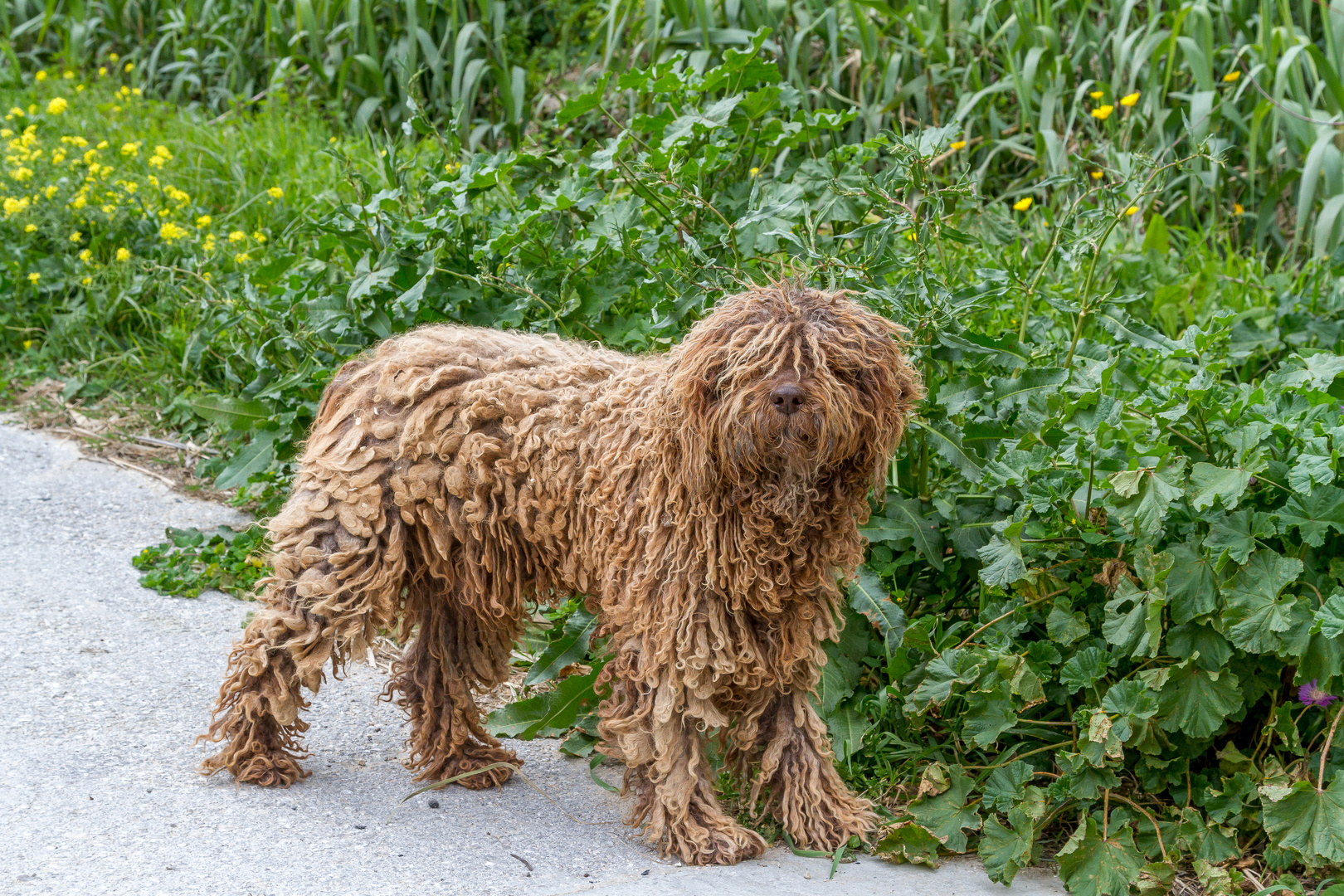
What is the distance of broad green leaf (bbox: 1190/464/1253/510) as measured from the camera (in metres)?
3.47

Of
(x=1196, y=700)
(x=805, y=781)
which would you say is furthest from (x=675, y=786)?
(x=1196, y=700)

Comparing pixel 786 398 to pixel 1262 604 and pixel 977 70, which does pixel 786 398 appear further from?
pixel 977 70

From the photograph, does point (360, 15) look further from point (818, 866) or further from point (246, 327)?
point (818, 866)

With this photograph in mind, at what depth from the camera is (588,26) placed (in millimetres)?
9672

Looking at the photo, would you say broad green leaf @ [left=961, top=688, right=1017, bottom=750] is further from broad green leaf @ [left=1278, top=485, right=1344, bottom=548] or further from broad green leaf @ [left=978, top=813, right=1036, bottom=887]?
broad green leaf @ [left=1278, top=485, right=1344, bottom=548]

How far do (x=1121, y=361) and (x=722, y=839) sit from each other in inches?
76.1

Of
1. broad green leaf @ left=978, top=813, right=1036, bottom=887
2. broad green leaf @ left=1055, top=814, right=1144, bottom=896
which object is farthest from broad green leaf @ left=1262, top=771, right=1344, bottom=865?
broad green leaf @ left=978, top=813, right=1036, bottom=887

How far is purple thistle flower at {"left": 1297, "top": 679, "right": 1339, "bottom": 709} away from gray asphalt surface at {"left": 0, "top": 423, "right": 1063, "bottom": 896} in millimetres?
835

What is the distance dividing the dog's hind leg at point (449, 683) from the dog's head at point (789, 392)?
1.12 meters

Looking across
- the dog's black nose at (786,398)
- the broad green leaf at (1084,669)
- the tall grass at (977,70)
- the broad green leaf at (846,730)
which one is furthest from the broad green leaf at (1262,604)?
the tall grass at (977,70)

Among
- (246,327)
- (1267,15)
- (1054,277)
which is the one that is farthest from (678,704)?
(1267,15)

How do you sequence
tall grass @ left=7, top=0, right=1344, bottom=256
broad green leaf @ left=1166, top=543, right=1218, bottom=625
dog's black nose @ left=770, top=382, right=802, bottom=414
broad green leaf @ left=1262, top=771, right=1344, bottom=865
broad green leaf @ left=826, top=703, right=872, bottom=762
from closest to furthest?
1. dog's black nose @ left=770, top=382, right=802, bottom=414
2. broad green leaf @ left=1262, top=771, right=1344, bottom=865
3. broad green leaf @ left=1166, top=543, right=1218, bottom=625
4. broad green leaf @ left=826, top=703, right=872, bottom=762
5. tall grass @ left=7, top=0, right=1344, bottom=256

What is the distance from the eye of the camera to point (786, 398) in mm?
3037

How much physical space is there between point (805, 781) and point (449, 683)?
3.68 ft
